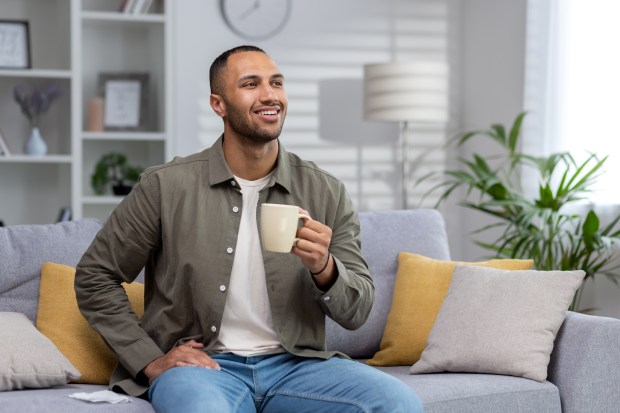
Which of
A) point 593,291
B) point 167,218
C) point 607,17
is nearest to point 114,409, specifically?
point 167,218

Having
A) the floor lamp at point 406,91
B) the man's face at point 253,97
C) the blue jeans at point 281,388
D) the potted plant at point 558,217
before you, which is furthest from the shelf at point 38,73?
the blue jeans at point 281,388

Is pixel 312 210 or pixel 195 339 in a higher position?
pixel 312 210

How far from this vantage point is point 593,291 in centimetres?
402

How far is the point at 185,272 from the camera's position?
7.20 feet

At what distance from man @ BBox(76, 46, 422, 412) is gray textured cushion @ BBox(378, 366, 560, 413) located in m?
0.27

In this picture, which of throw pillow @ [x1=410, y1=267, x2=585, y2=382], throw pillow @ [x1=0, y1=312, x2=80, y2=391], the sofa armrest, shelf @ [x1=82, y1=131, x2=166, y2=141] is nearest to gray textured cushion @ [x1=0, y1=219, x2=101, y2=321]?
throw pillow @ [x1=0, y1=312, x2=80, y2=391]

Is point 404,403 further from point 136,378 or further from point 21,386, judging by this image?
point 21,386

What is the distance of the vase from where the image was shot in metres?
4.48

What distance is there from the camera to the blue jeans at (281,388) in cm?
196

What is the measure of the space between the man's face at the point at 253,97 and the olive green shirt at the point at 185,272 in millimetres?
95

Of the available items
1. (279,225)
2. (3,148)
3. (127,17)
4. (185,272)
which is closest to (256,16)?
(127,17)

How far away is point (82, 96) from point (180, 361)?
291 centimetres

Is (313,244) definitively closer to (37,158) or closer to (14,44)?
(37,158)

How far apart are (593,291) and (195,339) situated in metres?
2.33
